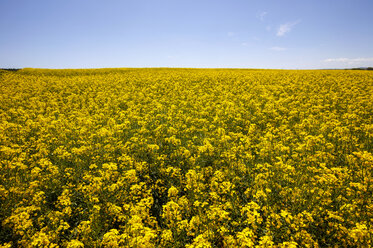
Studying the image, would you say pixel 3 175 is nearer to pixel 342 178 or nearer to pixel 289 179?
pixel 289 179

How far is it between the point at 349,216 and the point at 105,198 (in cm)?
548

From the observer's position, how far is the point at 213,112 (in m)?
11.0

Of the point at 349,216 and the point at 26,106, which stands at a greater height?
the point at 26,106

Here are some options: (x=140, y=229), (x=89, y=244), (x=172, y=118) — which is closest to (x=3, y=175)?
(x=89, y=244)

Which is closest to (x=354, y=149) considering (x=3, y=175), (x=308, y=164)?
(x=308, y=164)

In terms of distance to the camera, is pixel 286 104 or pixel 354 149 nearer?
pixel 354 149

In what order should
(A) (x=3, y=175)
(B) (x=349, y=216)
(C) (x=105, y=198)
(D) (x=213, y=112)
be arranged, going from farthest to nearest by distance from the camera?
(D) (x=213, y=112) → (A) (x=3, y=175) → (C) (x=105, y=198) → (B) (x=349, y=216)

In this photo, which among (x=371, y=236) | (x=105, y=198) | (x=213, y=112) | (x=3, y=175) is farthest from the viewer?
(x=213, y=112)

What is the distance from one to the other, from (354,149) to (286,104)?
6.29 m

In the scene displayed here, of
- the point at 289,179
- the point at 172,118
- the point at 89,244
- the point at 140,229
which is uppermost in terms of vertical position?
the point at 172,118

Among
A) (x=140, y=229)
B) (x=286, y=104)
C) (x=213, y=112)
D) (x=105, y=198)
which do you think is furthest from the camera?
(x=286, y=104)

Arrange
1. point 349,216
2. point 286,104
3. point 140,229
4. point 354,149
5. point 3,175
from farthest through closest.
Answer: point 286,104, point 354,149, point 3,175, point 349,216, point 140,229

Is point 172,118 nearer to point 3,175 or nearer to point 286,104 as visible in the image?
point 3,175

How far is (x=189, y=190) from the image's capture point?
4.82 meters
